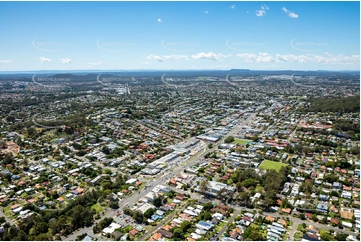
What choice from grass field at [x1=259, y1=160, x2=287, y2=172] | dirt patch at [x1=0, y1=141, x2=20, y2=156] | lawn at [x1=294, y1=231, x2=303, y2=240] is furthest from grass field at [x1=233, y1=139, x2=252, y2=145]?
dirt patch at [x1=0, y1=141, x2=20, y2=156]

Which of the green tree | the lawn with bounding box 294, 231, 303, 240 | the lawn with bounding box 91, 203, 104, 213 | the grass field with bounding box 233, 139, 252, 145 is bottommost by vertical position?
the lawn with bounding box 91, 203, 104, 213

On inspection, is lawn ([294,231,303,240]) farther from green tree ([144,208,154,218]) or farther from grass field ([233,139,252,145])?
grass field ([233,139,252,145])

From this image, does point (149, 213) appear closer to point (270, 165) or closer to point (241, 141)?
point (270, 165)

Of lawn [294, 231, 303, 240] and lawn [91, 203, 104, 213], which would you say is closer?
lawn [294, 231, 303, 240]

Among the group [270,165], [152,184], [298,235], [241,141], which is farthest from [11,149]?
[298,235]

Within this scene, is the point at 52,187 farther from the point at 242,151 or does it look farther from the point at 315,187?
the point at 315,187

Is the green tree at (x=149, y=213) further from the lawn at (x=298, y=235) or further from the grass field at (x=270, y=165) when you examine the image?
the grass field at (x=270, y=165)

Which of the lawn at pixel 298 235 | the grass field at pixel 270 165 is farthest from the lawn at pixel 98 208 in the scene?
the grass field at pixel 270 165

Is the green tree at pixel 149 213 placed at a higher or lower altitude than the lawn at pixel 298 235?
higher

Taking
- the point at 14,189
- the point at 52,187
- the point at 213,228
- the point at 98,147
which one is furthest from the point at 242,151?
the point at 14,189

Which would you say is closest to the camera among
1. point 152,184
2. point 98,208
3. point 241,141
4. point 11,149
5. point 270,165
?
point 98,208

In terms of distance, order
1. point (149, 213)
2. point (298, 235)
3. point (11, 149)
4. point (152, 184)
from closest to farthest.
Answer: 1. point (298, 235)
2. point (149, 213)
3. point (152, 184)
4. point (11, 149)

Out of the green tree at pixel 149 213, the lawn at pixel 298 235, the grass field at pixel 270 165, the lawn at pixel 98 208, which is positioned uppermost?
the grass field at pixel 270 165
